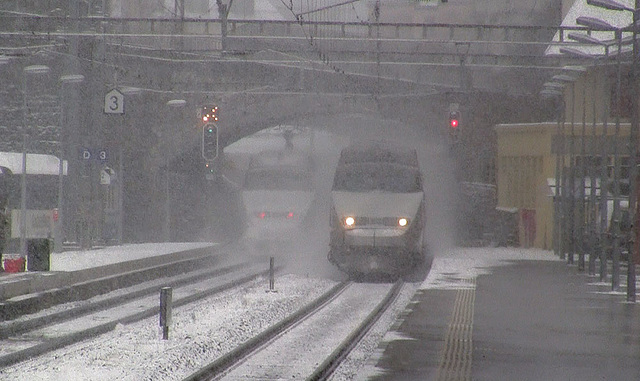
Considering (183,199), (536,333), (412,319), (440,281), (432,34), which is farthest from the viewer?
(432,34)

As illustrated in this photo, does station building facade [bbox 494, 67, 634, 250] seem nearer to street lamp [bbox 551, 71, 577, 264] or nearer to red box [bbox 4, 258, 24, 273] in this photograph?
street lamp [bbox 551, 71, 577, 264]

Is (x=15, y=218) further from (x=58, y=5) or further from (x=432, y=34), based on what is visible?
(x=432, y=34)

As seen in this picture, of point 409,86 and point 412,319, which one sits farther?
point 409,86

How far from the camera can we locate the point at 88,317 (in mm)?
19328

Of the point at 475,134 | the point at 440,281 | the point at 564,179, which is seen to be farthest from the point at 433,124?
the point at 440,281

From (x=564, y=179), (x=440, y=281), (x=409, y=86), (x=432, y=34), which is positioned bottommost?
(x=440, y=281)

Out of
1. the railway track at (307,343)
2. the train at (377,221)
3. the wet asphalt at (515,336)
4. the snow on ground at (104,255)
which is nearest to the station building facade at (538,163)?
the snow on ground at (104,255)

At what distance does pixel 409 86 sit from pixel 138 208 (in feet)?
44.7

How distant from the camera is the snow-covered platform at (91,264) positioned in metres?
21.3

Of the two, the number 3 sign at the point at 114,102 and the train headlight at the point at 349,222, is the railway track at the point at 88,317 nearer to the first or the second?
the train headlight at the point at 349,222

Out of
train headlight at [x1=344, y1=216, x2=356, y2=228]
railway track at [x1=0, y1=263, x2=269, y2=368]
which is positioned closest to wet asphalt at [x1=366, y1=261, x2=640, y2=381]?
train headlight at [x1=344, y1=216, x2=356, y2=228]

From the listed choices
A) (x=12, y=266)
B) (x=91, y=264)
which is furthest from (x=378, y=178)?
(x=12, y=266)

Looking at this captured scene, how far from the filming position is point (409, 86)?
179ft

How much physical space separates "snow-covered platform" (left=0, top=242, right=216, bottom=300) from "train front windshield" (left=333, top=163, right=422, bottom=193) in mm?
5515
